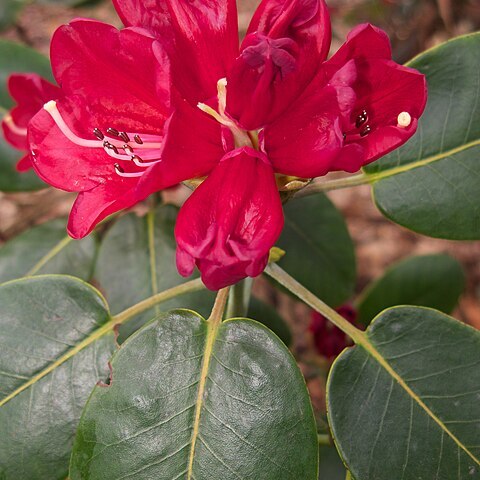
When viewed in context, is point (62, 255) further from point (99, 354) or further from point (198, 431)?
point (198, 431)

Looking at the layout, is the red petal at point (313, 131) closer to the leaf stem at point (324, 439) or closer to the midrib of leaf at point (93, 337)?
the midrib of leaf at point (93, 337)

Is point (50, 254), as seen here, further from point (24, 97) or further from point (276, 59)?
point (276, 59)

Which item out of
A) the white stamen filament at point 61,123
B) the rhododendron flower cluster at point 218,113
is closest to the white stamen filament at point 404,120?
the rhododendron flower cluster at point 218,113

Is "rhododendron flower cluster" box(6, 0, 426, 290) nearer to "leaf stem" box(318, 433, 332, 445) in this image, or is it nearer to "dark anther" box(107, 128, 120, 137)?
"dark anther" box(107, 128, 120, 137)

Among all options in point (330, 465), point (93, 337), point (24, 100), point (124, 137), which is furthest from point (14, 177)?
point (330, 465)

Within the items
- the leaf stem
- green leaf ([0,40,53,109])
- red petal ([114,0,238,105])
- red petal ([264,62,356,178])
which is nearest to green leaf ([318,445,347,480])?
the leaf stem

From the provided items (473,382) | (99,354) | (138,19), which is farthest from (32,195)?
(473,382)
